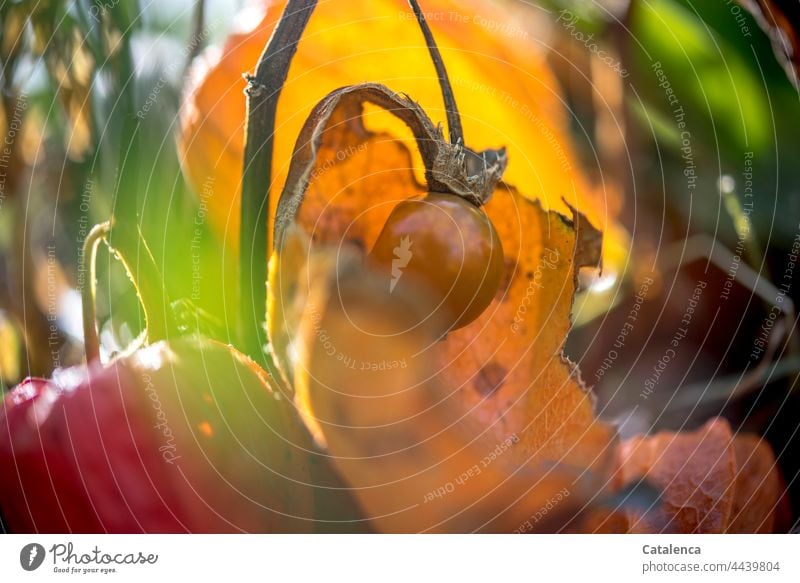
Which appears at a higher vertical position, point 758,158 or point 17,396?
point 758,158

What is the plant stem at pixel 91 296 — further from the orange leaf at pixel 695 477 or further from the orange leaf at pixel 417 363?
the orange leaf at pixel 695 477

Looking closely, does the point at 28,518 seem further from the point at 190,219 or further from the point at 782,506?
the point at 782,506

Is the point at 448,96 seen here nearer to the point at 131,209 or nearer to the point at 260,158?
the point at 260,158
